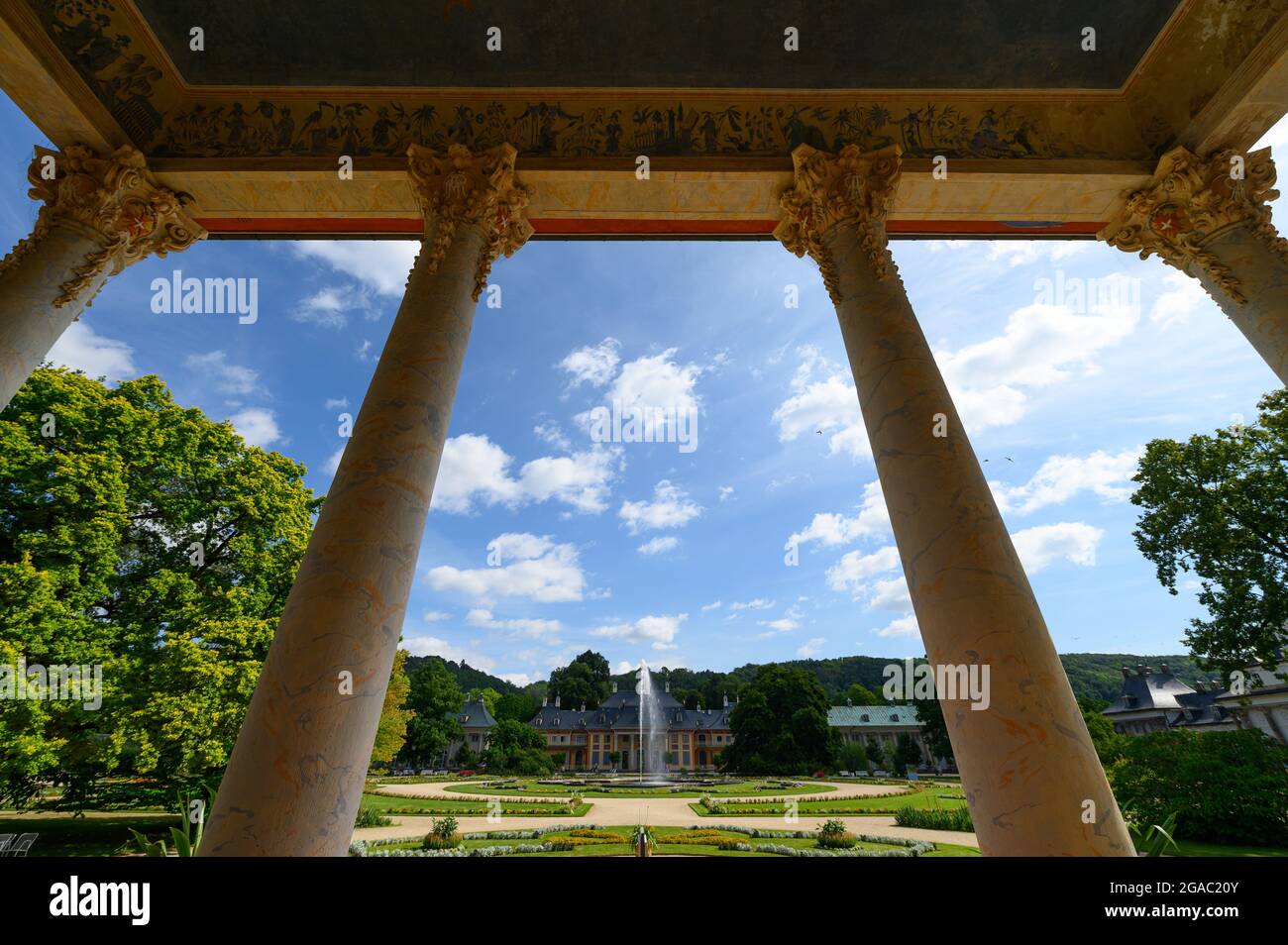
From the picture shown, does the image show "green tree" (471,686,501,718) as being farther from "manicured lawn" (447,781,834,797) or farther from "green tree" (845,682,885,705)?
"green tree" (845,682,885,705)

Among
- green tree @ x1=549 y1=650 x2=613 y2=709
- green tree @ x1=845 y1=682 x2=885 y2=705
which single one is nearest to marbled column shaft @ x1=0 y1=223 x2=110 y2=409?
green tree @ x1=845 y1=682 x2=885 y2=705

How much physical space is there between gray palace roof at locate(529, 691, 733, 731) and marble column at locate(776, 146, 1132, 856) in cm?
9153

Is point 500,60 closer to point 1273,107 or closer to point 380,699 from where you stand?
point 380,699

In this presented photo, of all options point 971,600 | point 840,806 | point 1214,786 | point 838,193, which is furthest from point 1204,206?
point 840,806

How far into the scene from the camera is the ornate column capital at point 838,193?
33.3ft

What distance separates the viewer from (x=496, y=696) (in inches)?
3856

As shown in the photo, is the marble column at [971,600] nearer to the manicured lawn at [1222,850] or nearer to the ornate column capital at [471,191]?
the ornate column capital at [471,191]

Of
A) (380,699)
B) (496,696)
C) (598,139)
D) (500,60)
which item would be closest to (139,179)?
(500,60)

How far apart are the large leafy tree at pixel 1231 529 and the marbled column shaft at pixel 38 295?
40.6m

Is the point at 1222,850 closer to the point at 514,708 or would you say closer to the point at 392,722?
the point at 392,722

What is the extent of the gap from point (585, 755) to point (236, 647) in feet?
273

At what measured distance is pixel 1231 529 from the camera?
85.7ft

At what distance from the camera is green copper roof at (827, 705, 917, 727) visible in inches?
2704
